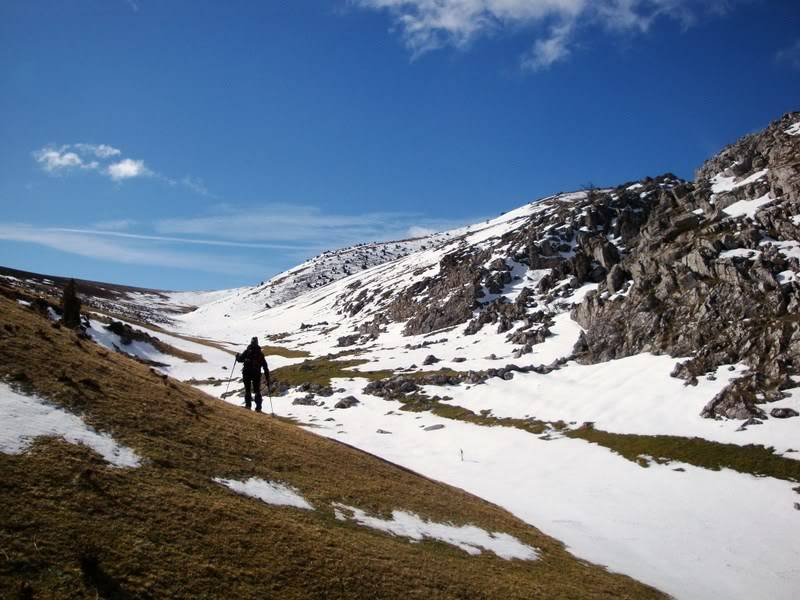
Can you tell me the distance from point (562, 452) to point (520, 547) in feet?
121

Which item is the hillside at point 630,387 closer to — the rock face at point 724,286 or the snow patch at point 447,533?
the rock face at point 724,286

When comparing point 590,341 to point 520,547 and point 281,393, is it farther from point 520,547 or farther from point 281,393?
point 520,547

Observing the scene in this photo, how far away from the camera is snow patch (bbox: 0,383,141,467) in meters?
15.1

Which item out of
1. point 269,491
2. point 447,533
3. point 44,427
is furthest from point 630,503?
point 44,427

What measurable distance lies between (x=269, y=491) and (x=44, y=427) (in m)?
8.22

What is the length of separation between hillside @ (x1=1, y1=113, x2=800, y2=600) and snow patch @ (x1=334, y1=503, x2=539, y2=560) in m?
1.43

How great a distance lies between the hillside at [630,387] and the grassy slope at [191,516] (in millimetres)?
2871

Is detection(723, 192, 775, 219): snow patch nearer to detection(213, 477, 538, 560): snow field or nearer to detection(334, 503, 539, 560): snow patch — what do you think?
detection(334, 503, 539, 560): snow patch

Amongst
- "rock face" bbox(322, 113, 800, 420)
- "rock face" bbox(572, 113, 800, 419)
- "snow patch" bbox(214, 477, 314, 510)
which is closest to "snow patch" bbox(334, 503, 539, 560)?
"snow patch" bbox(214, 477, 314, 510)

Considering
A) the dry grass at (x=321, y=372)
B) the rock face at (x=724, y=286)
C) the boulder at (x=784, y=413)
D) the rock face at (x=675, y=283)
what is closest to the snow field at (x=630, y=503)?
the boulder at (x=784, y=413)

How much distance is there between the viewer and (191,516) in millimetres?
14734

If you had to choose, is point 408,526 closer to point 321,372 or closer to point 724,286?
point 724,286

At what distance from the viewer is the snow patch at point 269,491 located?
18609 millimetres

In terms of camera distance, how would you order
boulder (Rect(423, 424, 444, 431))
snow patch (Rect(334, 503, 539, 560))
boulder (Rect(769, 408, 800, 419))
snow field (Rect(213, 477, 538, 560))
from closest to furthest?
1. snow field (Rect(213, 477, 538, 560))
2. snow patch (Rect(334, 503, 539, 560))
3. boulder (Rect(769, 408, 800, 419))
4. boulder (Rect(423, 424, 444, 431))
